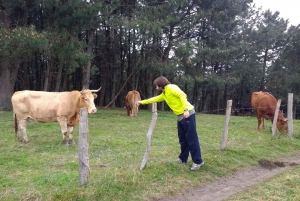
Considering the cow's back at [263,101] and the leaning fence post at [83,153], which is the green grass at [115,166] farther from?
the cow's back at [263,101]

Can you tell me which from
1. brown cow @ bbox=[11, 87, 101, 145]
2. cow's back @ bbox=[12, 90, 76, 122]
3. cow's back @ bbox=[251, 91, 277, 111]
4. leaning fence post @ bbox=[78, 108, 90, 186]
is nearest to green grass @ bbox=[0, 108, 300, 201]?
leaning fence post @ bbox=[78, 108, 90, 186]

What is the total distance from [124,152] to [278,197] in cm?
355

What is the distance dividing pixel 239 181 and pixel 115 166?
2385 mm

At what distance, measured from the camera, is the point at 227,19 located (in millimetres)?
25156

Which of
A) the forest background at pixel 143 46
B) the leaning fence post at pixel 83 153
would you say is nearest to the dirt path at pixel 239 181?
the leaning fence post at pixel 83 153

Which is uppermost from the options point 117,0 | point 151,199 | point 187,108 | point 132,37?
point 117,0

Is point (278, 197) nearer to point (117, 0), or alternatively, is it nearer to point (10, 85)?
point (117, 0)

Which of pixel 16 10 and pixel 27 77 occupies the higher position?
pixel 16 10

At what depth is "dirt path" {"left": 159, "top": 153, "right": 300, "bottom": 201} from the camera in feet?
18.1

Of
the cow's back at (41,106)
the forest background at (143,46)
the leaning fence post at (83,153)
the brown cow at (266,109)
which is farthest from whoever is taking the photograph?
the forest background at (143,46)

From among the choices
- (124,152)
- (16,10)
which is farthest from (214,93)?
(124,152)

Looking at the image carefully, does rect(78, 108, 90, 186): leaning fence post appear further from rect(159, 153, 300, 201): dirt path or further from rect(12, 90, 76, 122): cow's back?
rect(12, 90, 76, 122): cow's back

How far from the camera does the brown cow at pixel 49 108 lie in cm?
898

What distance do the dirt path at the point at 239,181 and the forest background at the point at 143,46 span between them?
392 inches
